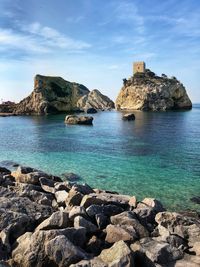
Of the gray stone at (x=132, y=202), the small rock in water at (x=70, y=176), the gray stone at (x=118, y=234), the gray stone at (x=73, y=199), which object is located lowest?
the small rock in water at (x=70, y=176)

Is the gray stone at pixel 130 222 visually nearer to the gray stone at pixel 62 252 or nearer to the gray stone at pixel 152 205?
the gray stone at pixel 152 205

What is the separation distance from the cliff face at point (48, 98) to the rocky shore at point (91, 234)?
140716mm

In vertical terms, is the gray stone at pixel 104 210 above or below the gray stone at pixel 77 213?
below

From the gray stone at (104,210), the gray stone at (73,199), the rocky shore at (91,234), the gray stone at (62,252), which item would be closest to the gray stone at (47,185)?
the rocky shore at (91,234)

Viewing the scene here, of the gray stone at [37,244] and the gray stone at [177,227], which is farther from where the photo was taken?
the gray stone at [177,227]

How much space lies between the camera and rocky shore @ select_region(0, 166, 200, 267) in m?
12.7

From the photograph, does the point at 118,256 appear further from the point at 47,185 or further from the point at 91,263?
the point at 47,185

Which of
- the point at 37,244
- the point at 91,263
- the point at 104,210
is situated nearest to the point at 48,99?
the point at 104,210

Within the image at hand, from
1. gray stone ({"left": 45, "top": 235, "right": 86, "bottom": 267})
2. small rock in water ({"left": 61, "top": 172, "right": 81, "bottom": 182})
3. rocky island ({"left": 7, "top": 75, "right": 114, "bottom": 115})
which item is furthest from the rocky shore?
rocky island ({"left": 7, "top": 75, "right": 114, "bottom": 115})

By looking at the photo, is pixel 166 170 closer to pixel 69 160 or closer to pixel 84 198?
pixel 69 160

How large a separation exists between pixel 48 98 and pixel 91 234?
14910 cm

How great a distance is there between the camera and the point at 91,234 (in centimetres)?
1492

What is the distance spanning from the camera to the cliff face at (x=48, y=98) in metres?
158

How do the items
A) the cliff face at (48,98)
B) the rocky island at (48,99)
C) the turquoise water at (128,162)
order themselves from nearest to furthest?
the turquoise water at (128,162), the cliff face at (48,98), the rocky island at (48,99)
